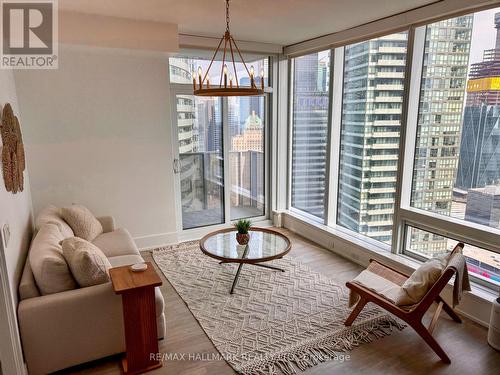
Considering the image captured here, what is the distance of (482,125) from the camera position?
296cm

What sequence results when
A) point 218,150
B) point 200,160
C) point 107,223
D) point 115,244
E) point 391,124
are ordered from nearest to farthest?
1. point 115,244
2. point 391,124
3. point 107,223
4. point 200,160
5. point 218,150

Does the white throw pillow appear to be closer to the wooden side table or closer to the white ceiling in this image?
the wooden side table

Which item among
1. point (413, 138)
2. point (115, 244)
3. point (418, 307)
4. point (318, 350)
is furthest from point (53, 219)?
point (413, 138)

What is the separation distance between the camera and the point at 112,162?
13.8 ft

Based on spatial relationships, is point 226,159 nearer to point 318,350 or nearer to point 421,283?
point 318,350

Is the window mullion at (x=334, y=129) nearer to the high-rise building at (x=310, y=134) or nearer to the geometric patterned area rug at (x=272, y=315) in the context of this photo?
the high-rise building at (x=310, y=134)

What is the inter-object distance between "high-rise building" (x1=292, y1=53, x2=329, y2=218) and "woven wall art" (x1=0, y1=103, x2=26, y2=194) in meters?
3.47

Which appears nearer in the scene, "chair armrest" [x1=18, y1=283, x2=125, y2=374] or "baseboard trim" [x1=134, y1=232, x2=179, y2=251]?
"chair armrest" [x1=18, y1=283, x2=125, y2=374]

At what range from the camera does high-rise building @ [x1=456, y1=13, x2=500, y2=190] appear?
9.40ft

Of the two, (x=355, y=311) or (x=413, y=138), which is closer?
(x=355, y=311)

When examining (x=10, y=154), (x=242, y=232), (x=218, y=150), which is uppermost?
(x=10, y=154)

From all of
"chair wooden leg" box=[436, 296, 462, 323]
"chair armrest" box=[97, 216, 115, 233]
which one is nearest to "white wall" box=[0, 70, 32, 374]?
"chair armrest" box=[97, 216, 115, 233]

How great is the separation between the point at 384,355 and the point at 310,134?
126 inches

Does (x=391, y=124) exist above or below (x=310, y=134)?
above
